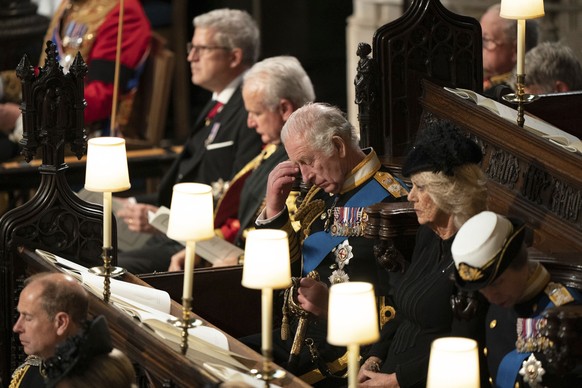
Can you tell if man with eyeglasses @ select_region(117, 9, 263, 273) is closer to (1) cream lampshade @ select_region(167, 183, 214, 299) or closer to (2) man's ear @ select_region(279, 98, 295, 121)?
(2) man's ear @ select_region(279, 98, 295, 121)

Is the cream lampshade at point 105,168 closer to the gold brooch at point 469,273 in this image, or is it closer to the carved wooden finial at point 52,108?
the carved wooden finial at point 52,108

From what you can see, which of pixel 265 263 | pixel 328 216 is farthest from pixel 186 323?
pixel 328 216

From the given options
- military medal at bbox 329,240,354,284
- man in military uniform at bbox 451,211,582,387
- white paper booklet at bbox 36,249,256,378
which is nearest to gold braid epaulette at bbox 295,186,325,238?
military medal at bbox 329,240,354,284

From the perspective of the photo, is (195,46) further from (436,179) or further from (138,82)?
(436,179)

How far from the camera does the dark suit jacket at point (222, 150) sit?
7406 millimetres

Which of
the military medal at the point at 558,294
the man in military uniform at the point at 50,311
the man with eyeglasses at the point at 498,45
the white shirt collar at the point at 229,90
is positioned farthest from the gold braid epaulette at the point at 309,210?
the white shirt collar at the point at 229,90

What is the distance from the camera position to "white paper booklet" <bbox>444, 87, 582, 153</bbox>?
16.9ft

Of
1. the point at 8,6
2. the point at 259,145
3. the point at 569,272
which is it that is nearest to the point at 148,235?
the point at 259,145

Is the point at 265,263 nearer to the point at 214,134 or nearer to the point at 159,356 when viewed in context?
the point at 159,356

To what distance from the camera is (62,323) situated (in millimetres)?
4930

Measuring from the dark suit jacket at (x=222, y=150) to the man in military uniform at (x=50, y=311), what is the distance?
244 centimetres

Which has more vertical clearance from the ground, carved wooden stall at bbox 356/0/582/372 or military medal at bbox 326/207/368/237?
carved wooden stall at bbox 356/0/582/372

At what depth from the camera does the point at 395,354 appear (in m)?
5.08

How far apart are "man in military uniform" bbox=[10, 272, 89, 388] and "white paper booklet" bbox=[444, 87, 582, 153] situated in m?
1.55
